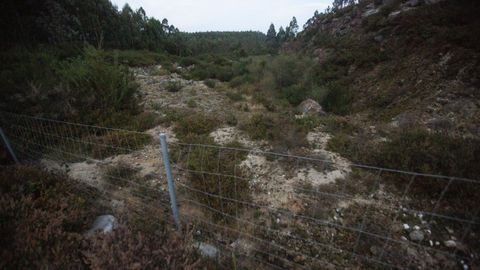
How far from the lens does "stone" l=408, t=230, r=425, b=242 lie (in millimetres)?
2682

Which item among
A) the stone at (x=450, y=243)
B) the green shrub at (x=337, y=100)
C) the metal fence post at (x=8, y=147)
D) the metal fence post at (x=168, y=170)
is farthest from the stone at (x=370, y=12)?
the metal fence post at (x=8, y=147)

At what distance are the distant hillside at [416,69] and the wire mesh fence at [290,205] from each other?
12.7 ft

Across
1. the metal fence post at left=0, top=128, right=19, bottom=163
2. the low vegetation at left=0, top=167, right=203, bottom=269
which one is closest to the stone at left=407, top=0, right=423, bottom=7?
the low vegetation at left=0, top=167, right=203, bottom=269

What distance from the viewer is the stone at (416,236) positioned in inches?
106

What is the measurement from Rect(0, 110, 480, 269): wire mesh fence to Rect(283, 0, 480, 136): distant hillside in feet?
12.7

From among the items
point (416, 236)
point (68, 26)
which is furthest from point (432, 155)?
Result: point (68, 26)

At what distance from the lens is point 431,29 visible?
9594mm

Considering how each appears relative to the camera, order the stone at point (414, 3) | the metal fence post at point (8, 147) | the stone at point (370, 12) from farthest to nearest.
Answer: the stone at point (370, 12)
the stone at point (414, 3)
the metal fence post at point (8, 147)

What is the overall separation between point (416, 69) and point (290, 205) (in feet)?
31.0

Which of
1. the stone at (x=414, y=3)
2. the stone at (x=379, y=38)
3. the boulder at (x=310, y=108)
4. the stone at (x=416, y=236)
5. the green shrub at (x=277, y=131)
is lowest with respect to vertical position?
the stone at (x=416, y=236)

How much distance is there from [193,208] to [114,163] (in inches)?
86.6

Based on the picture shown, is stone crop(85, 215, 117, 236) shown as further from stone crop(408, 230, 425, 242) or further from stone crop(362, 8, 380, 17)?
stone crop(362, 8, 380, 17)

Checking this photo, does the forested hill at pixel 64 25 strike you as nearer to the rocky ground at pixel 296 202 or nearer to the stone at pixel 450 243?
the rocky ground at pixel 296 202

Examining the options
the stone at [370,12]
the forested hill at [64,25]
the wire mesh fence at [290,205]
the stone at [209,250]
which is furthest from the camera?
the stone at [370,12]
